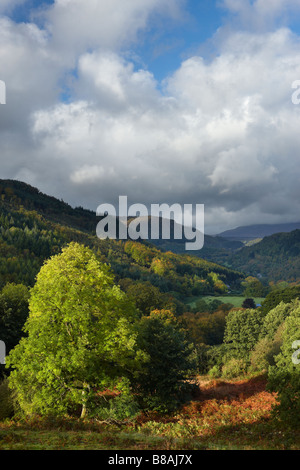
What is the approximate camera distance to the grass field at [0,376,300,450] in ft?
49.2

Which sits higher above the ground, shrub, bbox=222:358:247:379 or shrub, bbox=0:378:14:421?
shrub, bbox=0:378:14:421

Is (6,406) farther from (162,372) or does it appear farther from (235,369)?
(235,369)

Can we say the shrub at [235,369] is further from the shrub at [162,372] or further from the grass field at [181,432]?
the shrub at [162,372]

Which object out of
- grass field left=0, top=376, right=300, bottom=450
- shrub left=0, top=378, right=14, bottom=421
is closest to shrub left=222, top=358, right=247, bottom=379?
grass field left=0, top=376, right=300, bottom=450

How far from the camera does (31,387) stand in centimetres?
2302

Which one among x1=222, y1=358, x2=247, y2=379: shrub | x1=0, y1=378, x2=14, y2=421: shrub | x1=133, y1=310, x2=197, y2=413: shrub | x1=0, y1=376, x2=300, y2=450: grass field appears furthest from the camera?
x1=222, y1=358, x2=247, y2=379: shrub

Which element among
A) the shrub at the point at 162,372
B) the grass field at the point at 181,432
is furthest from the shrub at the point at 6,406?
the shrub at the point at 162,372

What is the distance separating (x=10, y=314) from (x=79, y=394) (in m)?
30.4

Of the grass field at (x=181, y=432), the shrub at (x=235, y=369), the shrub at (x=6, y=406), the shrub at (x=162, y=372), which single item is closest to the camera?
the grass field at (x=181, y=432)

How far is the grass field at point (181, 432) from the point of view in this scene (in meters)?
15.0

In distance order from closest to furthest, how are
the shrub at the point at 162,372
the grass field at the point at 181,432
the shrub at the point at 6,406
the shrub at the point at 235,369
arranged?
the grass field at the point at 181,432 < the shrub at the point at 6,406 < the shrub at the point at 162,372 < the shrub at the point at 235,369

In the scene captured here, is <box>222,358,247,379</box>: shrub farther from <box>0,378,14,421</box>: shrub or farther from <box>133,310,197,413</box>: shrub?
<box>0,378,14,421</box>: shrub
